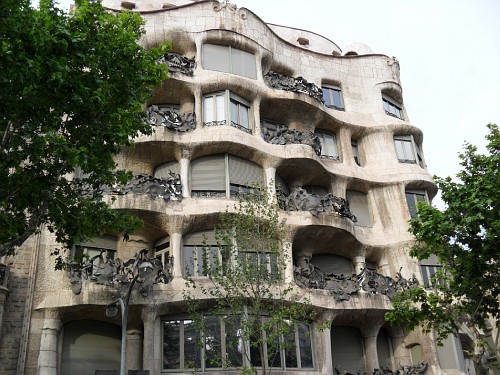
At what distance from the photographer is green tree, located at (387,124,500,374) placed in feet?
53.4

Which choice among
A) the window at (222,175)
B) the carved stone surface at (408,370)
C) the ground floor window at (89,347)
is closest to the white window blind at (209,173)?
the window at (222,175)

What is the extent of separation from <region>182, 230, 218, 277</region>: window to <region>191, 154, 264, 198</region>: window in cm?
170

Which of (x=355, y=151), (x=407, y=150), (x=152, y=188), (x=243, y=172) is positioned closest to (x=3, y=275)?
(x=152, y=188)

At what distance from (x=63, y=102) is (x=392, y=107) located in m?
19.7

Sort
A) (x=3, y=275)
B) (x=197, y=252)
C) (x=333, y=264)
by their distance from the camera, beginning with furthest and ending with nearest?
1. (x=333, y=264)
2. (x=197, y=252)
3. (x=3, y=275)

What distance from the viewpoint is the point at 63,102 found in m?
14.2

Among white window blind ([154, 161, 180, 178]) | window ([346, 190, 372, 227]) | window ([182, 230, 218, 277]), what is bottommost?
window ([182, 230, 218, 277])

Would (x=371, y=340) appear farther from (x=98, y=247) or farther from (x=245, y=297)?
(x=98, y=247)

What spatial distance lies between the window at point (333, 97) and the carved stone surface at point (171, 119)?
27.5ft

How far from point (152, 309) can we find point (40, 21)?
31.6 feet

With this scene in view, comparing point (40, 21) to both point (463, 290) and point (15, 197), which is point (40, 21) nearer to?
Result: point (15, 197)

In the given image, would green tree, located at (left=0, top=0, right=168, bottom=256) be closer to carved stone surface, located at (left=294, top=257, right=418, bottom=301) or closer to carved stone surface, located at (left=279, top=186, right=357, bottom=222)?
carved stone surface, located at (left=294, top=257, right=418, bottom=301)

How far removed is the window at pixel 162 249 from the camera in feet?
67.5

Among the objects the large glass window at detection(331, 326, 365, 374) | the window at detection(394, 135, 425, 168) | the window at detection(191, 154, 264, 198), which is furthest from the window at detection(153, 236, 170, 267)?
the window at detection(394, 135, 425, 168)
